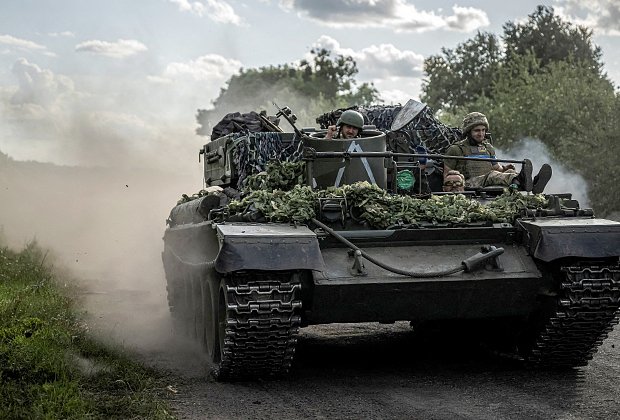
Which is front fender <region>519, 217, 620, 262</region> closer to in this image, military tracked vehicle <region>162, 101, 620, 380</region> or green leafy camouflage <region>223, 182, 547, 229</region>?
military tracked vehicle <region>162, 101, 620, 380</region>

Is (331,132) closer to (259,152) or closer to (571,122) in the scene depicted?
(259,152)

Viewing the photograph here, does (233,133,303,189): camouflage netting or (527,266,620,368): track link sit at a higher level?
(233,133,303,189): camouflage netting

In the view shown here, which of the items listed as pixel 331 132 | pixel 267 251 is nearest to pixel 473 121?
pixel 331 132

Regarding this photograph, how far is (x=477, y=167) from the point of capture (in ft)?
35.0

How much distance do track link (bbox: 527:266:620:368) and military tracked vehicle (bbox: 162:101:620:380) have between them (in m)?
0.01

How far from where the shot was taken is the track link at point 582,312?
8.30 metres

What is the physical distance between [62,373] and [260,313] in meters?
1.49

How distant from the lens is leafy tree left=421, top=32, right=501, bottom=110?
47219 millimetres

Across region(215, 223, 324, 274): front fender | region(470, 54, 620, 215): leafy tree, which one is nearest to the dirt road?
region(215, 223, 324, 274): front fender

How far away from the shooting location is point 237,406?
7520 millimetres

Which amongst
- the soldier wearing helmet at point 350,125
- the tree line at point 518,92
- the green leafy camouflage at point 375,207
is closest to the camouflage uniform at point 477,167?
the soldier wearing helmet at point 350,125

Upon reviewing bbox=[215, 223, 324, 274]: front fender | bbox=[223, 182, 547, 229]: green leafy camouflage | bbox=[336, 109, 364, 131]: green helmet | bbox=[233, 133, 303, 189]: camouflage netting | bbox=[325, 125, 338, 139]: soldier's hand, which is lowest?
bbox=[215, 223, 324, 274]: front fender

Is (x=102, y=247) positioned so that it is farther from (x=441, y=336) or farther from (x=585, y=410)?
(x=585, y=410)

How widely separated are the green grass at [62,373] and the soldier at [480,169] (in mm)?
3567
